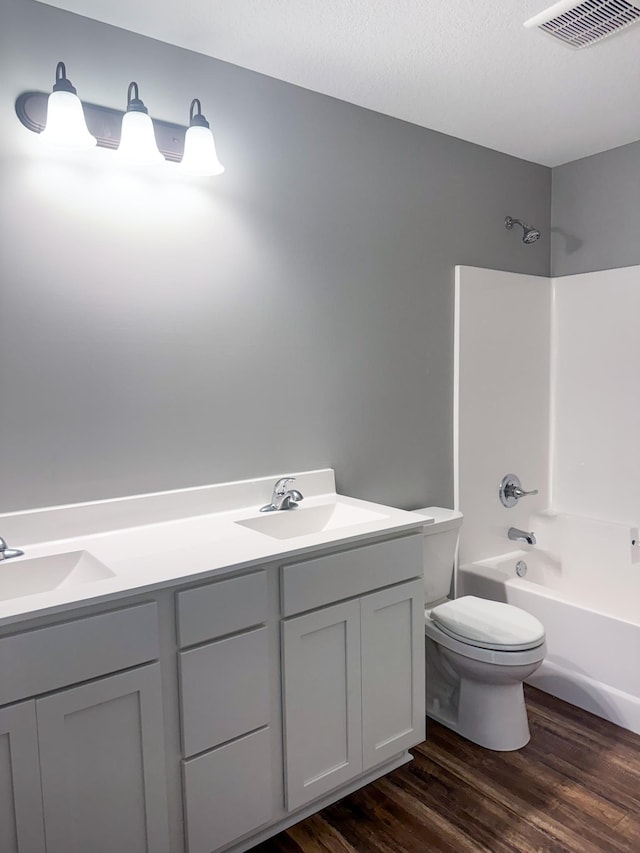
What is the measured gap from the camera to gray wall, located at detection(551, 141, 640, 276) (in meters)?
2.89

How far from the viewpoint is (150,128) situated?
69.1 inches

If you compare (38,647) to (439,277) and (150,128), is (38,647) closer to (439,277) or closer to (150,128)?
(150,128)

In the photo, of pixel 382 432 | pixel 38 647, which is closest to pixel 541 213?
pixel 382 432

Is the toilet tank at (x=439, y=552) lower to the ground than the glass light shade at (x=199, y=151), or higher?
lower

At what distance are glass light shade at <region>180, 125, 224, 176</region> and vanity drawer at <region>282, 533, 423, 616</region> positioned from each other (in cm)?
123

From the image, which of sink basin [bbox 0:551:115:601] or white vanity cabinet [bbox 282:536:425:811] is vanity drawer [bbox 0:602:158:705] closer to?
sink basin [bbox 0:551:115:601]

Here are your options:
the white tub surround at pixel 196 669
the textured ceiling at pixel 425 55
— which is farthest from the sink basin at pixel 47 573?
the textured ceiling at pixel 425 55

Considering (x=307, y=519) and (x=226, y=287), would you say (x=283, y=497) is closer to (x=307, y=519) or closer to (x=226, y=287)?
(x=307, y=519)

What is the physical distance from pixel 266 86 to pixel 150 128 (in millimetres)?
595

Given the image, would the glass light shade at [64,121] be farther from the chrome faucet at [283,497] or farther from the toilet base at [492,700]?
the toilet base at [492,700]

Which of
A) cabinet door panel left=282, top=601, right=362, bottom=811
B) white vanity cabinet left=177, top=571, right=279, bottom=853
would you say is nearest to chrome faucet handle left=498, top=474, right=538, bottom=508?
cabinet door panel left=282, top=601, right=362, bottom=811

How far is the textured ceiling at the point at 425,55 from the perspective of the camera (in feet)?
5.77

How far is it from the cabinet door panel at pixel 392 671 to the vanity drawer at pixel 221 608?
15.1 inches

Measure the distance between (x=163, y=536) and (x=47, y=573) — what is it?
0.33 meters
